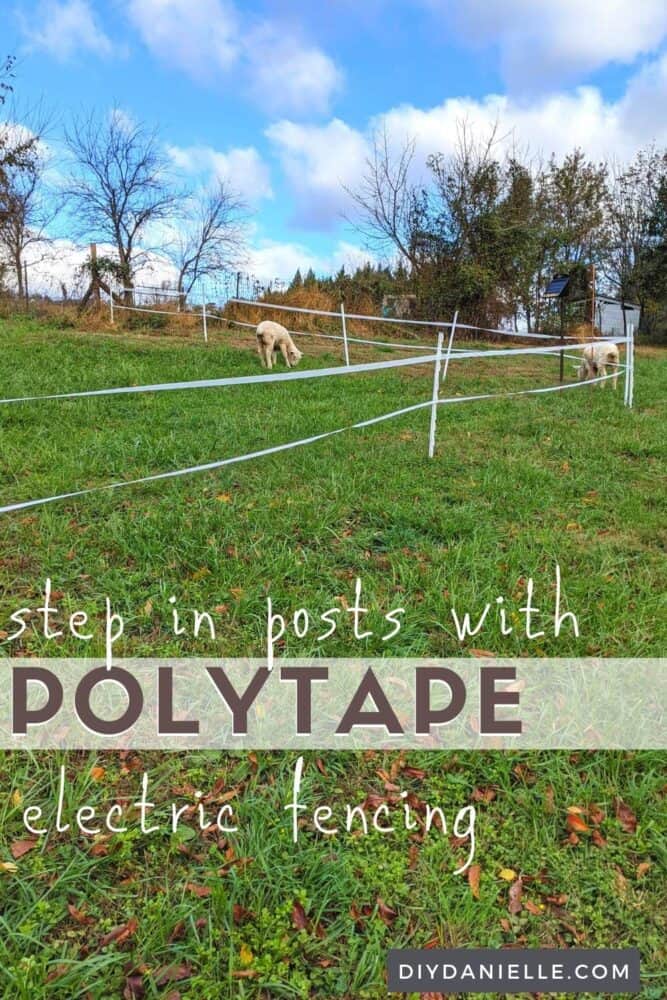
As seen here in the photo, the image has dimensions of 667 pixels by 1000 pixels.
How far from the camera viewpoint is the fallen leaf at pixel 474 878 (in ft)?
4.51

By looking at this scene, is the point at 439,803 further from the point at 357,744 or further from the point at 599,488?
the point at 599,488

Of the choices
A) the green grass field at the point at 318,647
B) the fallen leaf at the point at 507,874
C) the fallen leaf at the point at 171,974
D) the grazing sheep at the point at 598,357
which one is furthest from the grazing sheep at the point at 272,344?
the fallen leaf at the point at 171,974

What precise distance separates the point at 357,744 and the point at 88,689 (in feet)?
3.03

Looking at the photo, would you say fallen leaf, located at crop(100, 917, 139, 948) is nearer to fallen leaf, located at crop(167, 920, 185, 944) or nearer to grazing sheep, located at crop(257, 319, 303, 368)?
fallen leaf, located at crop(167, 920, 185, 944)

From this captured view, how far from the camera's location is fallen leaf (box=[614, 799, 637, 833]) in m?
1.54

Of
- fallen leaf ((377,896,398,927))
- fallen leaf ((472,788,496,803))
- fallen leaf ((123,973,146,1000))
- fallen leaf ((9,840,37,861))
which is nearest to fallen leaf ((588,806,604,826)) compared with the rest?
fallen leaf ((472,788,496,803))

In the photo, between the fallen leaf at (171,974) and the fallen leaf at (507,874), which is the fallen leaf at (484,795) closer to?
the fallen leaf at (507,874)

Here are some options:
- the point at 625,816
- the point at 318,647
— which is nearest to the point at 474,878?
the point at 625,816

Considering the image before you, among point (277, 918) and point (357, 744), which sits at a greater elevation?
point (357, 744)

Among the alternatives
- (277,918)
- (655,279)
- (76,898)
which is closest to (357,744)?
(277,918)

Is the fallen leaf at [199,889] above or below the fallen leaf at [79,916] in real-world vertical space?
above

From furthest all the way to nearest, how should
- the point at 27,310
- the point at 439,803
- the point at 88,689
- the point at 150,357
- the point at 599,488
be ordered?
the point at 27,310
the point at 150,357
the point at 599,488
the point at 88,689
the point at 439,803

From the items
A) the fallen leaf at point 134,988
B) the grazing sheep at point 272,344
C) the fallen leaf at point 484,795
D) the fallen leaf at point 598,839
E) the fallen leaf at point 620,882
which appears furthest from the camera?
the grazing sheep at point 272,344

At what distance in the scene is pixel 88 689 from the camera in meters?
1.93
